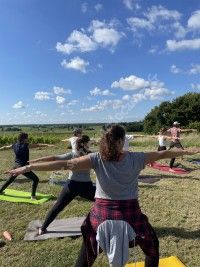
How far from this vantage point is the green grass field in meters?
6.55

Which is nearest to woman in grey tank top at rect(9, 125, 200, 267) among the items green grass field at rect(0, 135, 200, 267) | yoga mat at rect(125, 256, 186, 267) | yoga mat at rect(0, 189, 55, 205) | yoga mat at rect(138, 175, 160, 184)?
yoga mat at rect(125, 256, 186, 267)

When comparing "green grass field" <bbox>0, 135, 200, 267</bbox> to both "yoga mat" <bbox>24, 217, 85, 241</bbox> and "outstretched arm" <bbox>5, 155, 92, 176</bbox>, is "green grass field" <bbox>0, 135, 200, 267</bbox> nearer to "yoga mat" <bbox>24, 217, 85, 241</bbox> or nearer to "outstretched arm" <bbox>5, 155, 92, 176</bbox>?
"yoga mat" <bbox>24, 217, 85, 241</bbox>

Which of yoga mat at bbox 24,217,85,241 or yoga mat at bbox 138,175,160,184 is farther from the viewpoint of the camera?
yoga mat at bbox 138,175,160,184

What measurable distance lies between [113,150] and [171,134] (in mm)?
14501

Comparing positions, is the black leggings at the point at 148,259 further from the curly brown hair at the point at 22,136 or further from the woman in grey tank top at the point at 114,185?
the curly brown hair at the point at 22,136

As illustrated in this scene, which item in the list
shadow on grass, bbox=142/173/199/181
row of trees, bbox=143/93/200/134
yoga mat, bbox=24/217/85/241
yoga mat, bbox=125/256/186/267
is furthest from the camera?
row of trees, bbox=143/93/200/134

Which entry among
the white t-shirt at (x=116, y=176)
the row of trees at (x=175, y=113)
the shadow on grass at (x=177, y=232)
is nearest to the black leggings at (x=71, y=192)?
the shadow on grass at (x=177, y=232)

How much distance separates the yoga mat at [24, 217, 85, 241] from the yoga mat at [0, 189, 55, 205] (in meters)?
2.07

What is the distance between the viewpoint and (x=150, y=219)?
28.0 feet

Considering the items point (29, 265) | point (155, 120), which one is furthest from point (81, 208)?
point (155, 120)

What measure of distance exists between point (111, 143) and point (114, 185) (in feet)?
1.57

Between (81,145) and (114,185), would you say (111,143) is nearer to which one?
(114,185)

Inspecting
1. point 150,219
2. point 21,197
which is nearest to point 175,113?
point 21,197

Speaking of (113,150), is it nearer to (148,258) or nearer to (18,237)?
(148,258)
